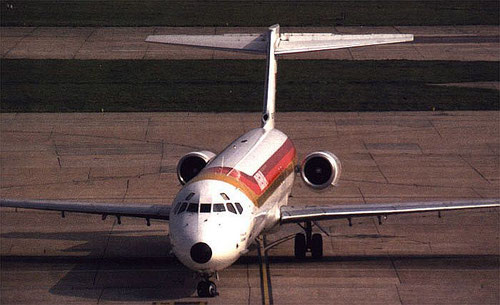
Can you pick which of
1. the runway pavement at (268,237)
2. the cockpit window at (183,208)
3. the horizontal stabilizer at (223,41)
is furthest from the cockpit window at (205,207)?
the horizontal stabilizer at (223,41)

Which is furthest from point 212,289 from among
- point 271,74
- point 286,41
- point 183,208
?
point 286,41

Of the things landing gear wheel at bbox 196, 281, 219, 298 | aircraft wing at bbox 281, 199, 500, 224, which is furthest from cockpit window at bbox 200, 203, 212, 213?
aircraft wing at bbox 281, 199, 500, 224

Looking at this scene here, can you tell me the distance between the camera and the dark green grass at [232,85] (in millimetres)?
44312

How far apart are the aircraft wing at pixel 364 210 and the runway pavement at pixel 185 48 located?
98.2 ft

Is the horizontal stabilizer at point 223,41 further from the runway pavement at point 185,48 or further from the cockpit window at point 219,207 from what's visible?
the runway pavement at point 185,48

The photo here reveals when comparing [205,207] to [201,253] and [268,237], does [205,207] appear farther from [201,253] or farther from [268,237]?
[268,237]

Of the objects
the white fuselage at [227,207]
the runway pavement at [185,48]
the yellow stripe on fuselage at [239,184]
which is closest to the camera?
the white fuselage at [227,207]

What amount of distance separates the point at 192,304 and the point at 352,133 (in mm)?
17770

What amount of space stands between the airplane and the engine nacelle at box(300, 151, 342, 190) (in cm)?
2

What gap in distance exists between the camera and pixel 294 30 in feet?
209

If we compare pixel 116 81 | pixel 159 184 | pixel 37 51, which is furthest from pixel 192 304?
pixel 37 51

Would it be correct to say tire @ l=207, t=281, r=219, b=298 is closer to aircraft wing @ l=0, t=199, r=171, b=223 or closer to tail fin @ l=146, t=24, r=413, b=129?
aircraft wing @ l=0, t=199, r=171, b=223

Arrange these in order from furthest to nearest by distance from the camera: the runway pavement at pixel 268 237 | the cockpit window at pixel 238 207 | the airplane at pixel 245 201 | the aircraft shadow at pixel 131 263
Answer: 1. the runway pavement at pixel 268 237
2. the aircraft shadow at pixel 131 263
3. the cockpit window at pixel 238 207
4. the airplane at pixel 245 201

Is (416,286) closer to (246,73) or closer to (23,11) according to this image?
(246,73)
